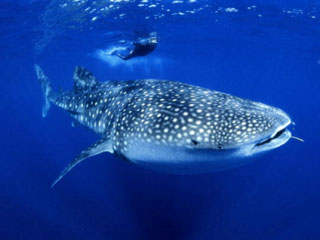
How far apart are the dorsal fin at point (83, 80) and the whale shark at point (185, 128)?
1.71 m

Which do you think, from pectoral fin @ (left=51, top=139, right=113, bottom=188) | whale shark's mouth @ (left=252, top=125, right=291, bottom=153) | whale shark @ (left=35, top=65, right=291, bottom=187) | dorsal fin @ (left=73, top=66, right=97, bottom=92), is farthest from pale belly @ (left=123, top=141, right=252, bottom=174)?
dorsal fin @ (left=73, top=66, right=97, bottom=92)

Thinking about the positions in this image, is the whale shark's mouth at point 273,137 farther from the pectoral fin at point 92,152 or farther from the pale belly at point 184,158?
the pectoral fin at point 92,152

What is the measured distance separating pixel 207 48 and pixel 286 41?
25.7 feet

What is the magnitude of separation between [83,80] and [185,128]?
4.85 m

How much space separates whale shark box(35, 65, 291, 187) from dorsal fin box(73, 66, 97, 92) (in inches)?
67.4

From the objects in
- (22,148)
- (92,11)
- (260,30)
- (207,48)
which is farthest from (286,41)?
(22,148)

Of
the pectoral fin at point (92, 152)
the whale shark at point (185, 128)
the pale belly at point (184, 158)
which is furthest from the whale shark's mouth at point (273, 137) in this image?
the pectoral fin at point (92, 152)

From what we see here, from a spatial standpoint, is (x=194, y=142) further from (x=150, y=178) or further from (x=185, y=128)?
(x=150, y=178)

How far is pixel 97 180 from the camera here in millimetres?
11094

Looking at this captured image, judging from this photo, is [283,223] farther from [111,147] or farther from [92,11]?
[92,11]

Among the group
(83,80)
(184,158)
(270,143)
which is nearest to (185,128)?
(184,158)

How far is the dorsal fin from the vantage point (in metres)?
7.39

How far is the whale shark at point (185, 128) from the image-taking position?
3195 mm

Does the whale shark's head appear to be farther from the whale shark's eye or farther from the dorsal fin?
the dorsal fin
